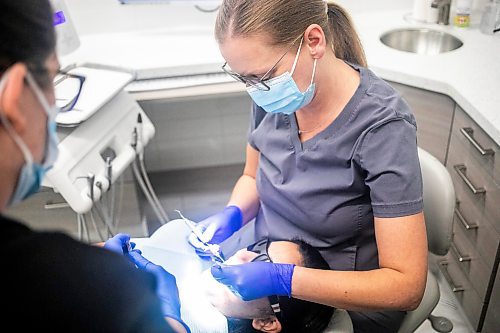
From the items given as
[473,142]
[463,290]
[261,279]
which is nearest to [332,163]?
[261,279]

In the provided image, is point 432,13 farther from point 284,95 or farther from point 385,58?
point 284,95

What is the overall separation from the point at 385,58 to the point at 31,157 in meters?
1.62

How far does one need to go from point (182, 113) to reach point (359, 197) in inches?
61.1

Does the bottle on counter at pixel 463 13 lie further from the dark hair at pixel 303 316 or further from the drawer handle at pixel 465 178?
the dark hair at pixel 303 316

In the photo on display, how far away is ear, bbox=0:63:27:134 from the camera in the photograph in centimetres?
61

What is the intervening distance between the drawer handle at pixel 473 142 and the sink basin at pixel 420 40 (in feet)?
2.15

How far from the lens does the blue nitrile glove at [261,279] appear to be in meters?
1.22

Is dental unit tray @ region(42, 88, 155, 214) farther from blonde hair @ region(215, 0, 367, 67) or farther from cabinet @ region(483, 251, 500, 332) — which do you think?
cabinet @ region(483, 251, 500, 332)

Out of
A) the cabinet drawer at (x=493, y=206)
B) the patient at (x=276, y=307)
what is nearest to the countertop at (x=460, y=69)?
the cabinet drawer at (x=493, y=206)

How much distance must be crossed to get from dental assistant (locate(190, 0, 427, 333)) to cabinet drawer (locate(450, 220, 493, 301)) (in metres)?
0.56

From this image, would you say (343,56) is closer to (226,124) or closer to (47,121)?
(47,121)

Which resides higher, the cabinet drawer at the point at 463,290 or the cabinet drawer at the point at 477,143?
the cabinet drawer at the point at 477,143

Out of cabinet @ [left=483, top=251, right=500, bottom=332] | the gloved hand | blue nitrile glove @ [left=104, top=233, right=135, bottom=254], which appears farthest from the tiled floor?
cabinet @ [left=483, top=251, right=500, bottom=332]

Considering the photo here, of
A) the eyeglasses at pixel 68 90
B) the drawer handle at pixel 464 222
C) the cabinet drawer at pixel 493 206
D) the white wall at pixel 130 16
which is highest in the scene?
the eyeglasses at pixel 68 90
